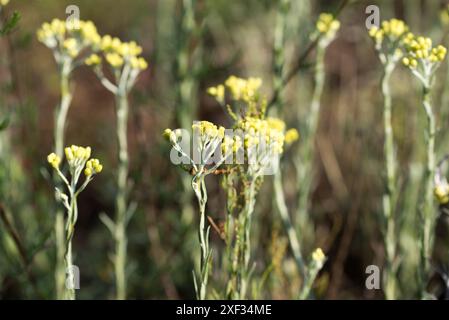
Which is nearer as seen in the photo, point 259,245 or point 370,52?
point 259,245

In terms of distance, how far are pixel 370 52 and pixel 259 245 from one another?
1.49 m

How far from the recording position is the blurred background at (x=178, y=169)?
5.70 ft

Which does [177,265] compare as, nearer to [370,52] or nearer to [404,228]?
[404,228]

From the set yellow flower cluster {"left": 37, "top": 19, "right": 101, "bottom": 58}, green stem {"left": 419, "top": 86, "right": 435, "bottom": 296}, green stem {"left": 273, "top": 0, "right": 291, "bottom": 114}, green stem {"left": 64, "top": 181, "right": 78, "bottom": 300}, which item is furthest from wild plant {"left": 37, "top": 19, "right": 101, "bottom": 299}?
green stem {"left": 419, "top": 86, "right": 435, "bottom": 296}

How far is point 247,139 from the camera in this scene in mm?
1071

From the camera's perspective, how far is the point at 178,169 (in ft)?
5.95

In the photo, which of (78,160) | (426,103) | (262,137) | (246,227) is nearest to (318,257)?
(246,227)

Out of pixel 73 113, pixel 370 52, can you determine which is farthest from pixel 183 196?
pixel 370 52

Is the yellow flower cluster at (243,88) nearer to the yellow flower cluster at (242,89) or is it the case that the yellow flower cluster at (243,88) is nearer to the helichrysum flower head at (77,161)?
the yellow flower cluster at (242,89)

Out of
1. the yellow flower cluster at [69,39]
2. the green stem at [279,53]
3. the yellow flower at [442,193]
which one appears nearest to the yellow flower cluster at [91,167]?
the yellow flower cluster at [69,39]

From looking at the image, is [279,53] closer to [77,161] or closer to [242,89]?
[242,89]

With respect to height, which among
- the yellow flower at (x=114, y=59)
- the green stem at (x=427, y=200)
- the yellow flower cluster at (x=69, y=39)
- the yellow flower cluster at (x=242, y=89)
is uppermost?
the yellow flower cluster at (x=69, y=39)

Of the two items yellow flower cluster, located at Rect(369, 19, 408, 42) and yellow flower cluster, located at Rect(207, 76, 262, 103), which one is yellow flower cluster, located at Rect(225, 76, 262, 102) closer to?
yellow flower cluster, located at Rect(207, 76, 262, 103)
